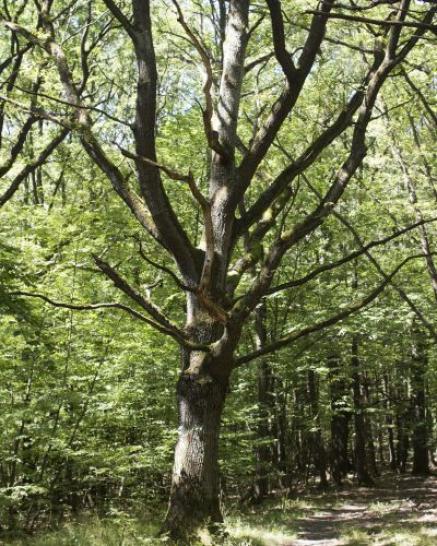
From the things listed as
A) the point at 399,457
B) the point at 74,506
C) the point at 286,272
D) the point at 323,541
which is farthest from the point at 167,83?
the point at 399,457

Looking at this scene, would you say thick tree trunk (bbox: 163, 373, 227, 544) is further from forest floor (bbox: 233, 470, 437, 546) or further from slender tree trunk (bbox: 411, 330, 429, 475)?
slender tree trunk (bbox: 411, 330, 429, 475)

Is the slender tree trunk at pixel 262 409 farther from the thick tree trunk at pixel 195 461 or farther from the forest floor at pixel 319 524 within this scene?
the thick tree trunk at pixel 195 461

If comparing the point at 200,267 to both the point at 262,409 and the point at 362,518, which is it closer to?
the point at 362,518

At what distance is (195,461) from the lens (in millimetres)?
5535

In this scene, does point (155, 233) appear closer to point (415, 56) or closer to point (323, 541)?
point (323, 541)

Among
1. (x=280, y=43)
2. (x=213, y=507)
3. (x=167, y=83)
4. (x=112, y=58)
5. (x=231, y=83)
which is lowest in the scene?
(x=213, y=507)

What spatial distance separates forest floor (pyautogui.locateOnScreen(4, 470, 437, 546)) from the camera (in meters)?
6.82

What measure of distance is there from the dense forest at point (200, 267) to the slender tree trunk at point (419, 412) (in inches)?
3.9

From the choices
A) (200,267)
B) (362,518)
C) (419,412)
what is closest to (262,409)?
(362,518)

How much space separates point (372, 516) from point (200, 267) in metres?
8.06

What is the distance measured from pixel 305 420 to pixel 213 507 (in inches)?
452

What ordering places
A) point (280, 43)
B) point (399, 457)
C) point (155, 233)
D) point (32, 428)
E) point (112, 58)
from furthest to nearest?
point (399, 457) < point (112, 58) < point (32, 428) < point (155, 233) < point (280, 43)

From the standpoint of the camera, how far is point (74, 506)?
13.4 metres

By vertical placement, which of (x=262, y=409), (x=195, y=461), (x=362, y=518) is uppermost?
(x=262, y=409)
